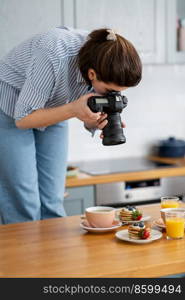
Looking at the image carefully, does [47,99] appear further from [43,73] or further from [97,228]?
[97,228]

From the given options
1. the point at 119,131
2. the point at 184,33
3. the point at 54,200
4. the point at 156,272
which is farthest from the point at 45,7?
the point at 156,272

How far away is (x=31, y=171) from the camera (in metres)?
2.59

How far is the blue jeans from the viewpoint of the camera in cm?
258

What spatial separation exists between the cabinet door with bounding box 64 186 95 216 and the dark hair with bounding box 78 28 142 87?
1.31 m

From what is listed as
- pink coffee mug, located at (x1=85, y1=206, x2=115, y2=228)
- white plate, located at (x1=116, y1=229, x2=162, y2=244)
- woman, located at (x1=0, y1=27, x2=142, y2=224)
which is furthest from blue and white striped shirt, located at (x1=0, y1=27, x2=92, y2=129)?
white plate, located at (x1=116, y1=229, x2=162, y2=244)

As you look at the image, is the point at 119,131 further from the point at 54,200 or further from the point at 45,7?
the point at 45,7

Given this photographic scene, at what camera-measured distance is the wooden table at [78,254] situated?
167 cm

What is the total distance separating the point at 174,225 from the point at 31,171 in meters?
0.83

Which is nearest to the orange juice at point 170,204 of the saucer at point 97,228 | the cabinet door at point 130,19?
the saucer at point 97,228

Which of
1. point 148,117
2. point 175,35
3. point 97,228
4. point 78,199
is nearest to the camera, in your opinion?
point 97,228

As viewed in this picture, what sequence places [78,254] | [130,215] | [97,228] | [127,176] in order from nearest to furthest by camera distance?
[78,254] → [97,228] → [130,215] → [127,176]

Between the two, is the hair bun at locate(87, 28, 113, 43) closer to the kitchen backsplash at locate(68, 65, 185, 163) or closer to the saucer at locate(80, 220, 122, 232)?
the saucer at locate(80, 220, 122, 232)

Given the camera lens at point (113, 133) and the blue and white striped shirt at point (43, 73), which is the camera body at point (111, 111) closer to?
the camera lens at point (113, 133)

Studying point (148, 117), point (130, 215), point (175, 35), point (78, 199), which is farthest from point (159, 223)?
point (148, 117)
